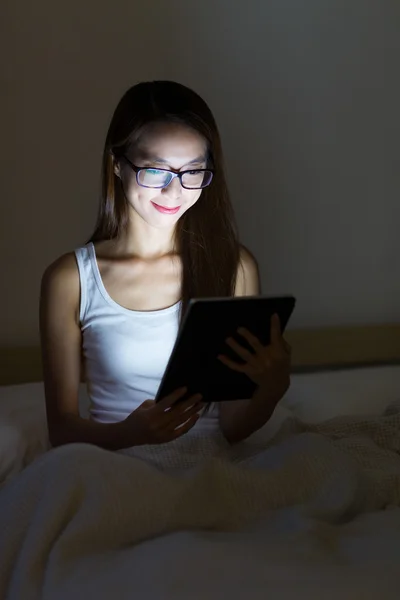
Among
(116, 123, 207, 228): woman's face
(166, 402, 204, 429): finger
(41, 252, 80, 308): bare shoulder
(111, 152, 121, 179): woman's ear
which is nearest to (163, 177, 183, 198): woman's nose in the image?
(116, 123, 207, 228): woman's face

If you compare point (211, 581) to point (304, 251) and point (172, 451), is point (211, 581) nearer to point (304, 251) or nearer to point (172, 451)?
point (172, 451)

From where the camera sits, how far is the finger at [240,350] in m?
1.09

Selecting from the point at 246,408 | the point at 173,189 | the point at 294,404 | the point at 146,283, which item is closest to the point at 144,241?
the point at 146,283

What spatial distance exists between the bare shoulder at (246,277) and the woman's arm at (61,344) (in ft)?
0.91

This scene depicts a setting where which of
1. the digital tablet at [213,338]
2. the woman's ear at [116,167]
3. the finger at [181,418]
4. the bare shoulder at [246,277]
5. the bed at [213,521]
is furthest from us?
the bare shoulder at [246,277]

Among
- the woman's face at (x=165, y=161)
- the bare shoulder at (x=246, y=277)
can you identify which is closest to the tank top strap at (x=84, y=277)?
the woman's face at (x=165, y=161)

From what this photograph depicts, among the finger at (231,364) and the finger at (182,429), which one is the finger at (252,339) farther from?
the finger at (182,429)

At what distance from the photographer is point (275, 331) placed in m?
1.13

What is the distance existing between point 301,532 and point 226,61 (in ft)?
3.95

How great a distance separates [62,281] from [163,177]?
0.24 m

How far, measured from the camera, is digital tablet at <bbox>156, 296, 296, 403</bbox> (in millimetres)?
1025

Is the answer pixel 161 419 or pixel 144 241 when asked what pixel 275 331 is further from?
pixel 144 241

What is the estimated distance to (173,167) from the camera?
1.21 meters

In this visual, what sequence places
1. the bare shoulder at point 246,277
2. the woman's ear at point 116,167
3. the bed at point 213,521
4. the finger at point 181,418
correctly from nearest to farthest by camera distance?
the bed at point 213,521, the finger at point 181,418, the woman's ear at point 116,167, the bare shoulder at point 246,277
